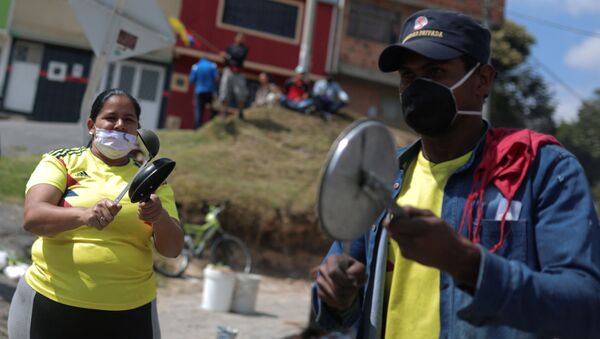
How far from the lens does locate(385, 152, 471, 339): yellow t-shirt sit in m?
2.05

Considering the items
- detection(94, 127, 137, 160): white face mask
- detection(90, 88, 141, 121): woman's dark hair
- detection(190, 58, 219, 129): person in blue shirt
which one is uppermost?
detection(190, 58, 219, 129): person in blue shirt

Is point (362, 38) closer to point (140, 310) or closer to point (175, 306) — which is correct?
point (175, 306)

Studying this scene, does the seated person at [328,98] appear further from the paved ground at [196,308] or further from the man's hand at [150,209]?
the man's hand at [150,209]

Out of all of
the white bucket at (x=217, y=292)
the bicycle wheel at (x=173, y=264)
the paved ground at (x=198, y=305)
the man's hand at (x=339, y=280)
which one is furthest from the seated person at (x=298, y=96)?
the man's hand at (x=339, y=280)

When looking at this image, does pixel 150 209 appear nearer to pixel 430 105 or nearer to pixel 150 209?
pixel 150 209

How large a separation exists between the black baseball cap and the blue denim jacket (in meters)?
0.27

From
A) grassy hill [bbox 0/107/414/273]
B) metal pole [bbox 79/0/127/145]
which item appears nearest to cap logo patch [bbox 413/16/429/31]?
metal pole [bbox 79/0/127/145]

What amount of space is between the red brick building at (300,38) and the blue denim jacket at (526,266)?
23541 millimetres

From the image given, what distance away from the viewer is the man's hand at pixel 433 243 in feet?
4.91

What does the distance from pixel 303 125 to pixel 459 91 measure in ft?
51.2

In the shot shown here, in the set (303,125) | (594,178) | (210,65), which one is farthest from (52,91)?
(594,178)

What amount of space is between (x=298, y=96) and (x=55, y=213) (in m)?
15.8

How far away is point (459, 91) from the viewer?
6.83 ft

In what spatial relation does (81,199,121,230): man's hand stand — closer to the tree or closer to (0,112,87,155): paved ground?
(0,112,87,155): paved ground
